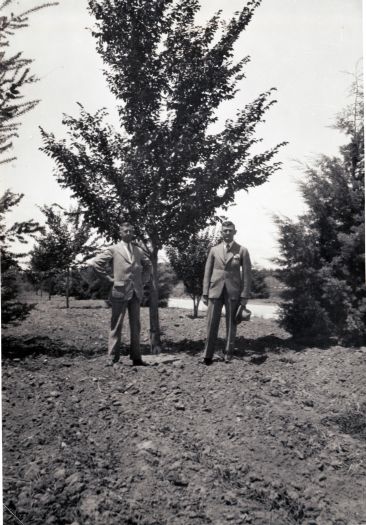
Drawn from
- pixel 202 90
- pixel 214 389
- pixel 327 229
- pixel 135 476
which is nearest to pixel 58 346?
pixel 214 389

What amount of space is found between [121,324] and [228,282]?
146 cm

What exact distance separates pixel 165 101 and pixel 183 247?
2.16 metres

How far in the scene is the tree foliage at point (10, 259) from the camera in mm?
3893

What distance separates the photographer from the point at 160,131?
596cm

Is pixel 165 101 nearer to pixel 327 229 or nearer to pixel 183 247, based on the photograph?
pixel 183 247

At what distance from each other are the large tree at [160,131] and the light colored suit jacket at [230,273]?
32.4 inches

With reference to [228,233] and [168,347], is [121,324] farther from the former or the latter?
[168,347]

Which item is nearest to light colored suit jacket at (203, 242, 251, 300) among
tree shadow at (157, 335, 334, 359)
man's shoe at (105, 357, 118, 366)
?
tree shadow at (157, 335, 334, 359)

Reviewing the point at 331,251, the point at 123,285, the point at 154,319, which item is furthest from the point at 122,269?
the point at 331,251

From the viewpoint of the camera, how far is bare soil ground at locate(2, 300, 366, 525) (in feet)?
8.43

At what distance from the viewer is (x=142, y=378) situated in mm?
4645

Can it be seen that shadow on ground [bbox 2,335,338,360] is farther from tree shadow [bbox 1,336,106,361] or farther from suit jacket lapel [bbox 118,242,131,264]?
suit jacket lapel [bbox 118,242,131,264]

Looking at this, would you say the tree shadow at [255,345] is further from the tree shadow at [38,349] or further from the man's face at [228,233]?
the man's face at [228,233]

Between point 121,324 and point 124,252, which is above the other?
point 124,252
